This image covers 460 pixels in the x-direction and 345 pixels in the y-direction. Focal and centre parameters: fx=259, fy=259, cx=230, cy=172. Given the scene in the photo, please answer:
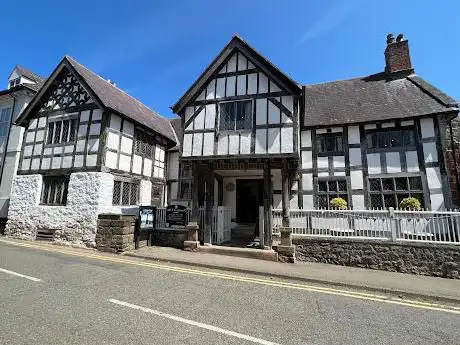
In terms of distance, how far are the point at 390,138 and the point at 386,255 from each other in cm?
627

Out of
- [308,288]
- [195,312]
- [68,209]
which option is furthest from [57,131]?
[308,288]

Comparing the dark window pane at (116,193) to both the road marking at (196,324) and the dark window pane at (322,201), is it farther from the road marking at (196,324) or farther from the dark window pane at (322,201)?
the dark window pane at (322,201)

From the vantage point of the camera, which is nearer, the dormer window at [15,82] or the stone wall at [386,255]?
the stone wall at [386,255]

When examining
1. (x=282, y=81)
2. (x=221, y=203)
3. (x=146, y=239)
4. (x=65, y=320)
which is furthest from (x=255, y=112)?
(x=65, y=320)

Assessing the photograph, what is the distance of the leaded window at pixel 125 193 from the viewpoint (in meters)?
13.1

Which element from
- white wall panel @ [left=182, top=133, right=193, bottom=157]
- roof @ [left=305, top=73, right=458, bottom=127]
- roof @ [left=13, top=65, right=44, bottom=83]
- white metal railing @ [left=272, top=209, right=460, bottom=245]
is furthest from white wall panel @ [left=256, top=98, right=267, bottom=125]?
roof @ [left=13, top=65, right=44, bottom=83]

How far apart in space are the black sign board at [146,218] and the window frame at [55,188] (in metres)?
4.73

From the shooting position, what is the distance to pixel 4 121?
58.2 feet

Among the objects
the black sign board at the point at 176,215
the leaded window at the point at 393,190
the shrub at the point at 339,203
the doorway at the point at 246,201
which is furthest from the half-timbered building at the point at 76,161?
the leaded window at the point at 393,190

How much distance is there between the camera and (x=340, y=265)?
926 centimetres

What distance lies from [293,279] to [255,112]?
22.2ft

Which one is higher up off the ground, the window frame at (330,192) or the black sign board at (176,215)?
the window frame at (330,192)

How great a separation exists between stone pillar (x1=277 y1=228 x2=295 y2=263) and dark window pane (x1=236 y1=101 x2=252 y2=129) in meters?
4.56

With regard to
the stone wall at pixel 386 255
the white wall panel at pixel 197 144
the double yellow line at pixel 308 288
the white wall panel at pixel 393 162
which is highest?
the white wall panel at pixel 197 144
